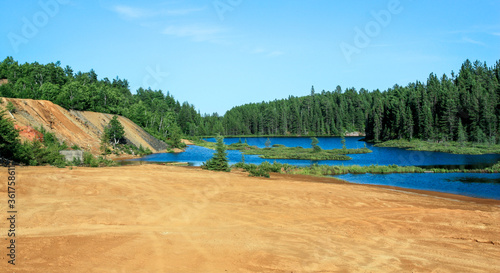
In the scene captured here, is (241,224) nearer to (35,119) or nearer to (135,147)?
(35,119)

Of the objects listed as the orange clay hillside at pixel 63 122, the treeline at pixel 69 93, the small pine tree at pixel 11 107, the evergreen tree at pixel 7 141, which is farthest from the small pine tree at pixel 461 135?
the small pine tree at pixel 11 107

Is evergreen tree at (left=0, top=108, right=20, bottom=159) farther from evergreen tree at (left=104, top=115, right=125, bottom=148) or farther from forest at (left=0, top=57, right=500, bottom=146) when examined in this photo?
forest at (left=0, top=57, right=500, bottom=146)

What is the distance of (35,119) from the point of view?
57.5m

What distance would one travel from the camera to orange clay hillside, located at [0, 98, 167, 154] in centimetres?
5573

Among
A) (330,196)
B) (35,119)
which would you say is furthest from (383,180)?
(35,119)

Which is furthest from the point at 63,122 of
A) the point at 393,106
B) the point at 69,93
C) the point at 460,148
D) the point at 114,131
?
the point at 393,106

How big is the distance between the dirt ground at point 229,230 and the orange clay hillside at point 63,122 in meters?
36.1

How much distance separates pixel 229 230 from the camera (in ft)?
49.3

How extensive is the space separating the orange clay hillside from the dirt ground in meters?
36.1

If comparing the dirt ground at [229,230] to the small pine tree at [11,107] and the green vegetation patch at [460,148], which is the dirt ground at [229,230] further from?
the green vegetation patch at [460,148]

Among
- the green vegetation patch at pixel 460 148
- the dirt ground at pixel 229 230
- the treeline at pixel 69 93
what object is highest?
the treeline at pixel 69 93

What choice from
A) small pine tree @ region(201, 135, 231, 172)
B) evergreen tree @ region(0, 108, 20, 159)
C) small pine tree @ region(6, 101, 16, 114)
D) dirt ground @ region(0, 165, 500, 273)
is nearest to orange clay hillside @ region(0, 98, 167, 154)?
small pine tree @ region(6, 101, 16, 114)

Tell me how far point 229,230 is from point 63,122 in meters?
59.1

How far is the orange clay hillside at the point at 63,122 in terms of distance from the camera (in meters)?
55.7
